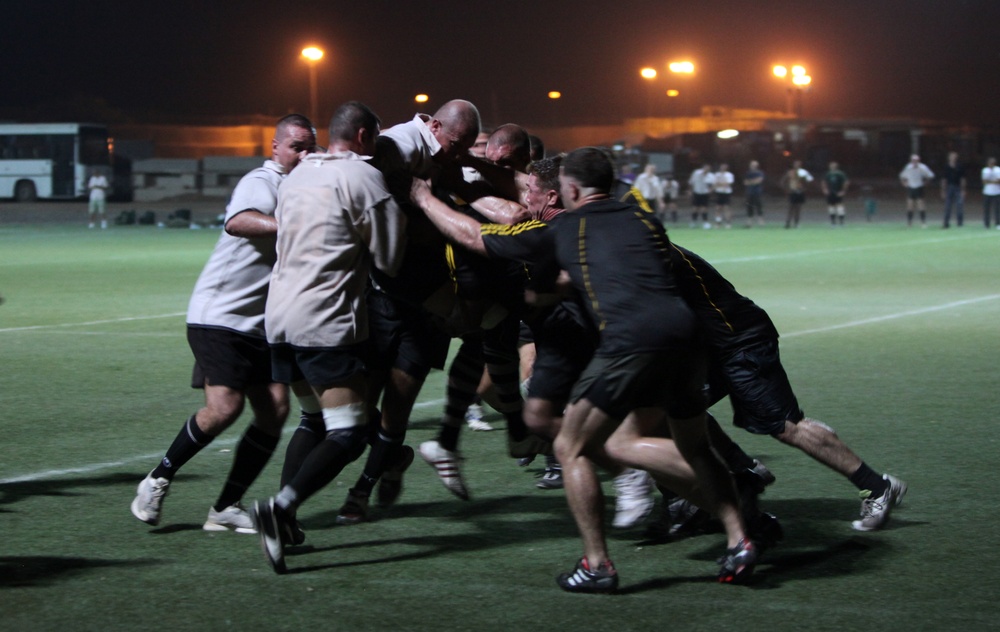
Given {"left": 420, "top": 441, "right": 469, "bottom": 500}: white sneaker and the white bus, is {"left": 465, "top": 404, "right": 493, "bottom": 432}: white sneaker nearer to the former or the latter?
{"left": 420, "top": 441, "right": 469, "bottom": 500}: white sneaker

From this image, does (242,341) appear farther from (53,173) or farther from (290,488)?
(53,173)

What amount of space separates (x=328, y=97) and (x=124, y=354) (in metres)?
83.6

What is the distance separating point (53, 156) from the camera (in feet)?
173

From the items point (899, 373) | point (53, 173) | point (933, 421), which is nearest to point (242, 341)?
point (933, 421)

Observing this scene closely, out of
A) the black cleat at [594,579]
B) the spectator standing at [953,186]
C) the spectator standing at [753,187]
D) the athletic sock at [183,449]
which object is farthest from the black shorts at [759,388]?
the spectator standing at [753,187]

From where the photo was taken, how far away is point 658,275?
16.5 ft

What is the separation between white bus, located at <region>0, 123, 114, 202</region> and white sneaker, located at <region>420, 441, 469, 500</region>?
160ft

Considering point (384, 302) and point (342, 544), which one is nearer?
point (342, 544)

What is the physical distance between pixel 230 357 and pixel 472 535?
1394 mm

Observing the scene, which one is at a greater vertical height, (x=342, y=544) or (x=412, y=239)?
(x=412, y=239)

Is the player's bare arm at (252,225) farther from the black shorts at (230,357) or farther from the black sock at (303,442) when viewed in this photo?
the black sock at (303,442)

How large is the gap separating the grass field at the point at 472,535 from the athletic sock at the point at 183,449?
0.93 ft

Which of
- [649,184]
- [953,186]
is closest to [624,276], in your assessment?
[649,184]

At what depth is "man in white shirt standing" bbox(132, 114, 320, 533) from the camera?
238 inches
